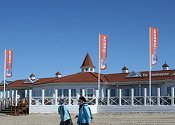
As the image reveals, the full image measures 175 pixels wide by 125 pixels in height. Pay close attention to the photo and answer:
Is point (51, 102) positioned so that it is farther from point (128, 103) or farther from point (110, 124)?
point (110, 124)

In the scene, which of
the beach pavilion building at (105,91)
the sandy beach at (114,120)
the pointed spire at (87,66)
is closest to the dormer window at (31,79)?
the beach pavilion building at (105,91)

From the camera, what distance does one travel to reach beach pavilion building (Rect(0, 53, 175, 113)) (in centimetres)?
2920

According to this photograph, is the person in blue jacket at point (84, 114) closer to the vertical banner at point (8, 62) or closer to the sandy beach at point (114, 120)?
the sandy beach at point (114, 120)

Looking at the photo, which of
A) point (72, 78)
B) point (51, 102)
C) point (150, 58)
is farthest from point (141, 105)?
point (72, 78)

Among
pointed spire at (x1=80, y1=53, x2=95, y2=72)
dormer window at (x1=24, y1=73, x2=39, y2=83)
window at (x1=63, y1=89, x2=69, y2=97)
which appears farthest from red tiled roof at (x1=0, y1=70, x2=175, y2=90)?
dormer window at (x1=24, y1=73, x2=39, y2=83)

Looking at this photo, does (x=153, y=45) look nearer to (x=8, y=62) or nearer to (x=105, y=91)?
(x=105, y=91)

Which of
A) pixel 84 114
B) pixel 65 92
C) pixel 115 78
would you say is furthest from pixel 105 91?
pixel 84 114

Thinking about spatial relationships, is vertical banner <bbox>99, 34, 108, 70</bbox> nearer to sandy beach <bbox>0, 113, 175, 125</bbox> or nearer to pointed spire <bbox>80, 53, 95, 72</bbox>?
sandy beach <bbox>0, 113, 175, 125</bbox>

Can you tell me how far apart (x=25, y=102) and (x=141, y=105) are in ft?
29.6

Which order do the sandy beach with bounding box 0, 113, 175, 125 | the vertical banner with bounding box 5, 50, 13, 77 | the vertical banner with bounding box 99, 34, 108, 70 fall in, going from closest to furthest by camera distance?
the sandy beach with bounding box 0, 113, 175, 125 → the vertical banner with bounding box 99, 34, 108, 70 → the vertical banner with bounding box 5, 50, 13, 77

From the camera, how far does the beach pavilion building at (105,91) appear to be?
2920 cm

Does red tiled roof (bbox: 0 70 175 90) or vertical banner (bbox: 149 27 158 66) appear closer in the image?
vertical banner (bbox: 149 27 158 66)

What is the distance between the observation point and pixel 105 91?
3878cm

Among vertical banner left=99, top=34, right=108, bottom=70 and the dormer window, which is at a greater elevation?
vertical banner left=99, top=34, right=108, bottom=70
